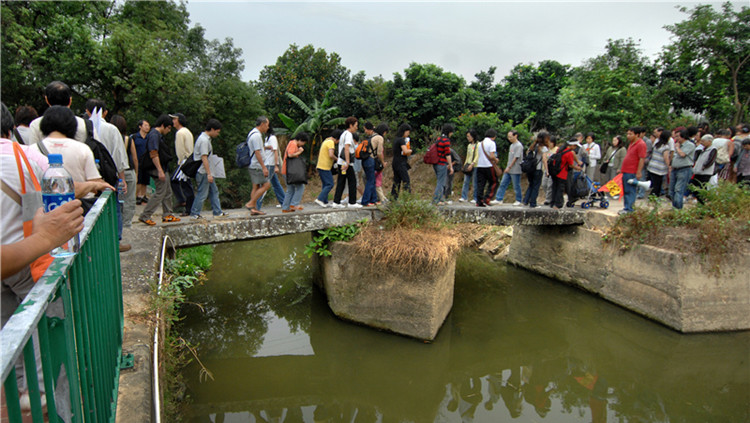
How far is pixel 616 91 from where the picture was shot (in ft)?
39.5

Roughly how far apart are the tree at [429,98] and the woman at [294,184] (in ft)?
32.3

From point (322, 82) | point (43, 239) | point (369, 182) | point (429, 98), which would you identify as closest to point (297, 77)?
point (322, 82)

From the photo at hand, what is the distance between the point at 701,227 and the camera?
21.5ft

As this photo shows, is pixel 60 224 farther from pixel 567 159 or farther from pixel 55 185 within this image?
pixel 567 159

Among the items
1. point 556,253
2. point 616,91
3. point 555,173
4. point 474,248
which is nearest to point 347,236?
point 555,173

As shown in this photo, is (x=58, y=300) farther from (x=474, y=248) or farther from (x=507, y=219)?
(x=474, y=248)

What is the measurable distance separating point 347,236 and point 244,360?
2231mm

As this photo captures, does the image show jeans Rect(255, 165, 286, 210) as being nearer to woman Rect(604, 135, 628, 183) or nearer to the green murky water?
the green murky water

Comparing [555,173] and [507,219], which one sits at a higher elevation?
[555,173]

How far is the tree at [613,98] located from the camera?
1218 cm

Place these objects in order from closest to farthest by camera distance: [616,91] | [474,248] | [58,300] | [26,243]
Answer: [58,300]
[26,243]
[474,248]
[616,91]

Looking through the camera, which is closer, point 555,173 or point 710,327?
point 710,327

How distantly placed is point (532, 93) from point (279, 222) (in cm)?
1273

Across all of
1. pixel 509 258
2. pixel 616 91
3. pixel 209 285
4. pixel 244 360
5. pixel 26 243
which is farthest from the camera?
pixel 616 91
